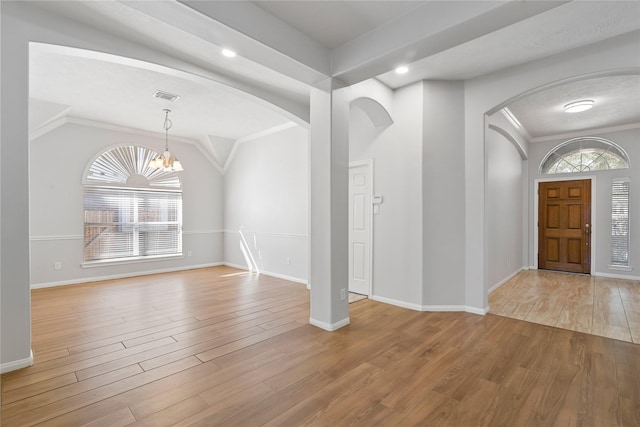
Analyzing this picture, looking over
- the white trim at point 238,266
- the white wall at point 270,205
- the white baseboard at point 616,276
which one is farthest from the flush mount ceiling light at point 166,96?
the white baseboard at point 616,276

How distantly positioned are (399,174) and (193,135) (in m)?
4.70

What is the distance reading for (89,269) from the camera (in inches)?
219

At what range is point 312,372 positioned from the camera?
2.35 metres

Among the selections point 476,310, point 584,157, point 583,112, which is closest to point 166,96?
point 476,310

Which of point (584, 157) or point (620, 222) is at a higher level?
point (584, 157)

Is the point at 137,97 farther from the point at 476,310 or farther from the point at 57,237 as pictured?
the point at 476,310

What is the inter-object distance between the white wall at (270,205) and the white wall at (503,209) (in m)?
3.04

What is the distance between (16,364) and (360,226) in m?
3.87

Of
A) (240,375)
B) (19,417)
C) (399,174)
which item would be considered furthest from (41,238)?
(399,174)

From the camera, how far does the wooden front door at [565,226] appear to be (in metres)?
6.05

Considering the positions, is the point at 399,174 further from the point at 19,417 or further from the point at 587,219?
the point at 587,219

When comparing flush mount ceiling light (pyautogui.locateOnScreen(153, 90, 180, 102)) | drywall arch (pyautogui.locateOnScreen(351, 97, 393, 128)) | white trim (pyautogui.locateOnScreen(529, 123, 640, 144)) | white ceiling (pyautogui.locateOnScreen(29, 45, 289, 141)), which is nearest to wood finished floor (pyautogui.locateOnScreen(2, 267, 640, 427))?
drywall arch (pyautogui.locateOnScreen(351, 97, 393, 128))

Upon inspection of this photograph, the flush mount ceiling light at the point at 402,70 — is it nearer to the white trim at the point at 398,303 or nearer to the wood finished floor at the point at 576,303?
the white trim at the point at 398,303

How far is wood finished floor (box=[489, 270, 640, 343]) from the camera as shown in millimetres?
3320
